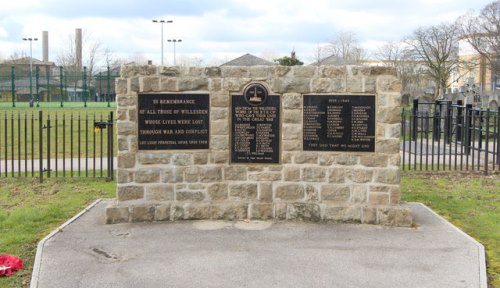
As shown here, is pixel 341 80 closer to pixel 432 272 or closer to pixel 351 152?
pixel 351 152

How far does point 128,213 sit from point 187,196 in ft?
2.79

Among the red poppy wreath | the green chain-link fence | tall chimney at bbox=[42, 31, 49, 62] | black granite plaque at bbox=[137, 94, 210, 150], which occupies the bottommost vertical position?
the red poppy wreath

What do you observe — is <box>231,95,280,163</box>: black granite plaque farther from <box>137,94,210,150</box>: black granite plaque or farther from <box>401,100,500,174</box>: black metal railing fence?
<box>401,100,500,174</box>: black metal railing fence

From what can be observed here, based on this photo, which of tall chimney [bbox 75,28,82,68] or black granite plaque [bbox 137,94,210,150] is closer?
black granite plaque [bbox 137,94,210,150]

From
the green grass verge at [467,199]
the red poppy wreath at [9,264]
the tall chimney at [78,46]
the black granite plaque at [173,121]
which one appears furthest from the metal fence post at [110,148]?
the tall chimney at [78,46]

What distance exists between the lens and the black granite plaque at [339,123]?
7926 millimetres

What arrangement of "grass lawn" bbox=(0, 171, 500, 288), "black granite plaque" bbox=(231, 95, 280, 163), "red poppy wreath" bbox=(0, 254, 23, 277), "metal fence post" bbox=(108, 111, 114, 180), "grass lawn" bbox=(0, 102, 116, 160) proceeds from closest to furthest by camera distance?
"red poppy wreath" bbox=(0, 254, 23, 277), "grass lawn" bbox=(0, 171, 500, 288), "black granite plaque" bbox=(231, 95, 280, 163), "metal fence post" bbox=(108, 111, 114, 180), "grass lawn" bbox=(0, 102, 116, 160)

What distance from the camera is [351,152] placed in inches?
314

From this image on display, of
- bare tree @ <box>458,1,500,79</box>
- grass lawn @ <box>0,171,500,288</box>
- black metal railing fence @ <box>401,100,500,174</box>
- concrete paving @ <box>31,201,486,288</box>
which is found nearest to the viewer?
concrete paving @ <box>31,201,486,288</box>

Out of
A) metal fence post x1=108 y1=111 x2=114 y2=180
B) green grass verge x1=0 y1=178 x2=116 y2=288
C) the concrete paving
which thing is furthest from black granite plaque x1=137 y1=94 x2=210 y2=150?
metal fence post x1=108 y1=111 x2=114 y2=180

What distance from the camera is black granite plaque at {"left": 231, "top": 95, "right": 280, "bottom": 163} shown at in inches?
316

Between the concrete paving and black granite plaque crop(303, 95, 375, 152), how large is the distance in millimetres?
1128

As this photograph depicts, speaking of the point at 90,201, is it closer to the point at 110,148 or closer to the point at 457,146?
the point at 110,148

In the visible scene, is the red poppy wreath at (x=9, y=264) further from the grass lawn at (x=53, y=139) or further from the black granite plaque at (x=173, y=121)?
the grass lawn at (x=53, y=139)
